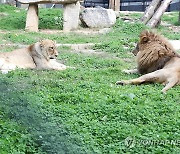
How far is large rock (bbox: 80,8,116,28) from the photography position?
14.3m

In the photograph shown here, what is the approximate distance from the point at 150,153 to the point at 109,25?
1044 centimetres

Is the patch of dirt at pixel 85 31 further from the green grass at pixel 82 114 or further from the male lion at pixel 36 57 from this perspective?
the green grass at pixel 82 114

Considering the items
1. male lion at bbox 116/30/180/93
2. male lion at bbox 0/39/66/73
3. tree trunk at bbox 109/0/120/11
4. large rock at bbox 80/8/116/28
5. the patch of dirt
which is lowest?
tree trunk at bbox 109/0/120/11

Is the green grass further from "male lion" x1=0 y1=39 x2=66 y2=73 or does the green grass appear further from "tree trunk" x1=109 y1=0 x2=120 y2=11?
"tree trunk" x1=109 y1=0 x2=120 y2=11

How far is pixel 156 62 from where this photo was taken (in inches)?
287

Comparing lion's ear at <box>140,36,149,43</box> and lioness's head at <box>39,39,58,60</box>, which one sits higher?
lion's ear at <box>140,36,149,43</box>

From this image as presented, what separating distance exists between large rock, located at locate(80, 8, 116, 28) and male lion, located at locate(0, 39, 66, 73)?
6.15m

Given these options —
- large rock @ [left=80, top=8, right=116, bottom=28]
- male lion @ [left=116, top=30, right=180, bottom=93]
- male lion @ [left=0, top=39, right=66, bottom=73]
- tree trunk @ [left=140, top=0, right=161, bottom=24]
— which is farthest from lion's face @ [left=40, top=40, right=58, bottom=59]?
tree trunk @ [left=140, top=0, right=161, bottom=24]

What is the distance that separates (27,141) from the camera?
13.8ft

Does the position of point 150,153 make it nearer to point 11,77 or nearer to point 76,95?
point 76,95

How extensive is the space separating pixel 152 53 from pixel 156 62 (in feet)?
0.59

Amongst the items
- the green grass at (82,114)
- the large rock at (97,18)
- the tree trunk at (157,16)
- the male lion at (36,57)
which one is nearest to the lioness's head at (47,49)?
the male lion at (36,57)

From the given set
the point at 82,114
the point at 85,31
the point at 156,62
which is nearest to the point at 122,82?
the point at 156,62

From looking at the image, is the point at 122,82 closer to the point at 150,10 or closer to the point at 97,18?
the point at 97,18
